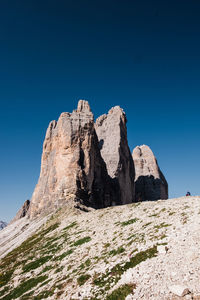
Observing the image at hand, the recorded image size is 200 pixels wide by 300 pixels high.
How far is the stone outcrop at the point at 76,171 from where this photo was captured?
44.2 metres

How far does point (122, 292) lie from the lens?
839cm

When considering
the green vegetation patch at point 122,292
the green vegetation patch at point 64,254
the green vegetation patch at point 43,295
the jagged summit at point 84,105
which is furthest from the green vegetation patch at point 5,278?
the jagged summit at point 84,105

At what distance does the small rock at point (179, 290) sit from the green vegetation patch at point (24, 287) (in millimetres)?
9703

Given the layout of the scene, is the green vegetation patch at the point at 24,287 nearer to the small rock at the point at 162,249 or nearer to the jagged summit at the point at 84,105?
the small rock at the point at 162,249

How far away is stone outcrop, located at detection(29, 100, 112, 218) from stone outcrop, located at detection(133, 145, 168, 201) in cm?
4423

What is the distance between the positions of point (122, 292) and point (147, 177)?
97.3 metres

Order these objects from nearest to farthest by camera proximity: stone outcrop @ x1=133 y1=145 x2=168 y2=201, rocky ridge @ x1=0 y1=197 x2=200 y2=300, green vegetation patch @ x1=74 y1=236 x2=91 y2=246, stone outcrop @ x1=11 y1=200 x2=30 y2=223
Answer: rocky ridge @ x1=0 y1=197 x2=200 y2=300
green vegetation patch @ x1=74 y1=236 x2=91 y2=246
stone outcrop @ x1=11 y1=200 x2=30 y2=223
stone outcrop @ x1=133 y1=145 x2=168 y2=201

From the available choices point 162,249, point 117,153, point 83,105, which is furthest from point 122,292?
point 83,105

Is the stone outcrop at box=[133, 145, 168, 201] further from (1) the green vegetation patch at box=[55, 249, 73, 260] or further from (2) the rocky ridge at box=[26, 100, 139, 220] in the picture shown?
(1) the green vegetation patch at box=[55, 249, 73, 260]

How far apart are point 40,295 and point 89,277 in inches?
123

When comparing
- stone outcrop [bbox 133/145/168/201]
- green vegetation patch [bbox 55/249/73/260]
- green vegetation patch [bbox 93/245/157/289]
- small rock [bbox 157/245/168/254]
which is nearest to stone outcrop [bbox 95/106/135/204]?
stone outcrop [bbox 133/145/168/201]

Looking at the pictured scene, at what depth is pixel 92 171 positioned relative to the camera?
5038 centimetres

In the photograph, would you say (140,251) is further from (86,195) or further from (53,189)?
(53,189)

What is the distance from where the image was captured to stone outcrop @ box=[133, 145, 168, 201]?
97.5 m
